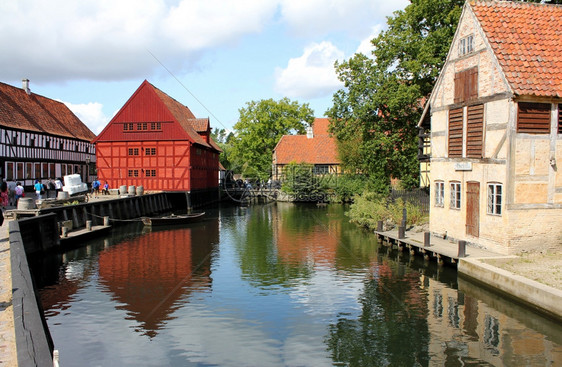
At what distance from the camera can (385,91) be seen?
3102 cm

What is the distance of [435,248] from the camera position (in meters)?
20.8

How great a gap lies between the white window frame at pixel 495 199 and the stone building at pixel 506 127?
4 cm

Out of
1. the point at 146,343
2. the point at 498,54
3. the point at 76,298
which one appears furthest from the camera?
the point at 498,54

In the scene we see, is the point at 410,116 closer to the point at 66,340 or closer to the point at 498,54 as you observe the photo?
the point at 498,54

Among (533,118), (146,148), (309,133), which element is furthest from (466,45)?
(309,133)

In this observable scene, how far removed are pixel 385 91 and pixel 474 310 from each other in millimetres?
19063

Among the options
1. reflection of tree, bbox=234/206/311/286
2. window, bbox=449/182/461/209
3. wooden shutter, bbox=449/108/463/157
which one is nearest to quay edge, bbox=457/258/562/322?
window, bbox=449/182/461/209

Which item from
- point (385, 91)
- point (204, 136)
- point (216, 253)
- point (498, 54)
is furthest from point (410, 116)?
point (204, 136)

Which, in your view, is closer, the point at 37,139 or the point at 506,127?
the point at 506,127

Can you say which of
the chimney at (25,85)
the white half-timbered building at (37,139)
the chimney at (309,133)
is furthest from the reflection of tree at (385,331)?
the chimney at (309,133)

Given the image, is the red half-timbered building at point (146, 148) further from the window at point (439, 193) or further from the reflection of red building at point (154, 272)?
the window at point (439, 193)

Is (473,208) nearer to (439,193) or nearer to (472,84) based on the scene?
(439,193)

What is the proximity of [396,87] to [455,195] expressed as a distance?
35.3 ft

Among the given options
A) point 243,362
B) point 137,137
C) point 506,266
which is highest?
point 137,137
